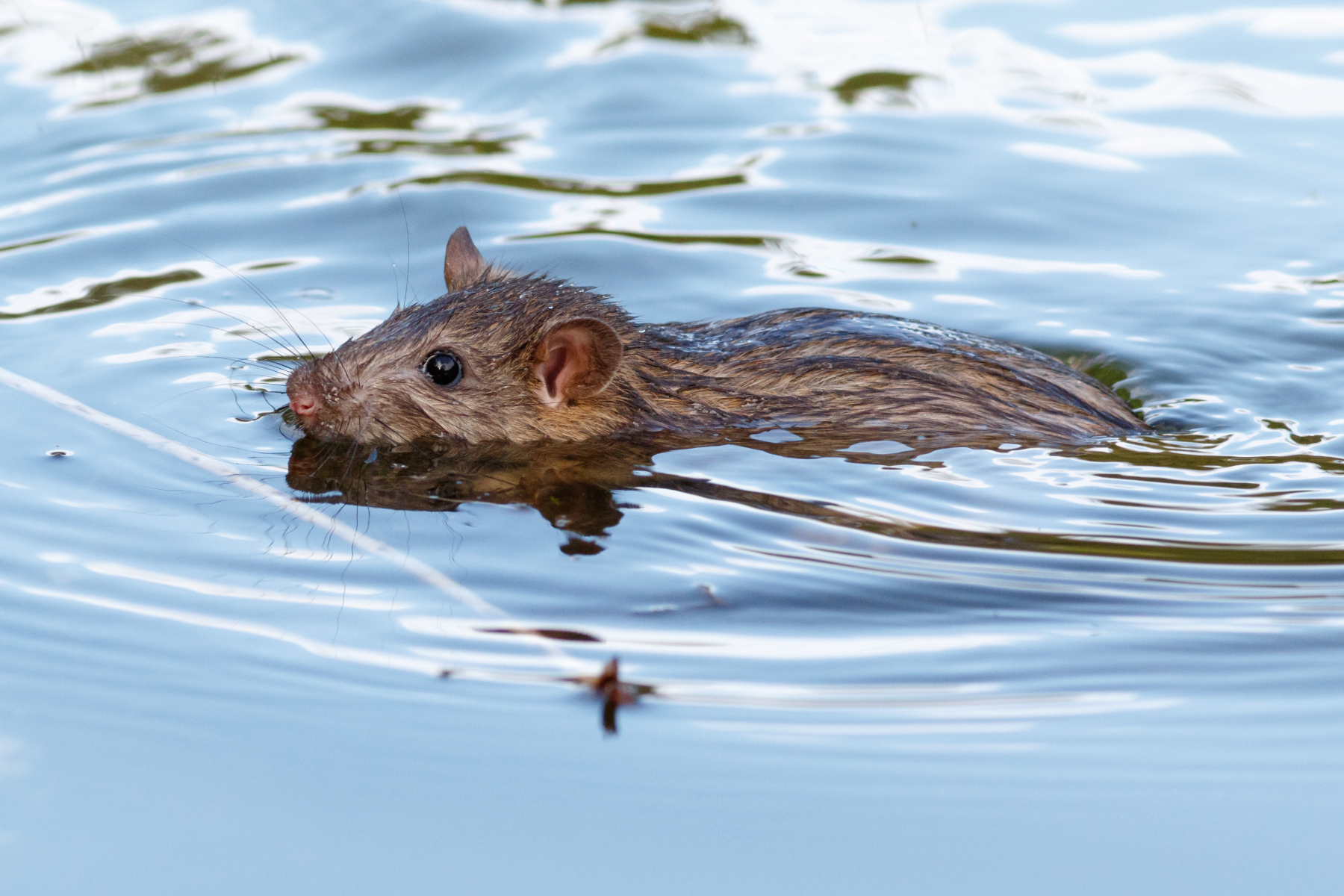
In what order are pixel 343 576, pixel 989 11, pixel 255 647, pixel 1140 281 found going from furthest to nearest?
1. pixel 989 11
2. pixel 1140 281
3. pixel 343 576
4. pixel 255 647

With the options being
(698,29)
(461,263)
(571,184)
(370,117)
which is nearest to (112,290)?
(461,263)

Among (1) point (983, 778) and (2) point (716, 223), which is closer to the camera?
(1) point (983, 778)

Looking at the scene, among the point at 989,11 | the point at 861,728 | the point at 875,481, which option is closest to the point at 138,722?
the point at 861,728

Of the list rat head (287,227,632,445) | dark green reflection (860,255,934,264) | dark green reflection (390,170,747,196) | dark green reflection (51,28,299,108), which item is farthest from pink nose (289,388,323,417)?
dark green reflection (51,28,299,108)

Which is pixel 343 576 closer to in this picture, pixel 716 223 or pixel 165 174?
pixel 716 223

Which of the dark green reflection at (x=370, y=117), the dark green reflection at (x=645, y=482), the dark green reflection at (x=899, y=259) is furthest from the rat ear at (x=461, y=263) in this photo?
the dark green reflection at (x=370, y=117)

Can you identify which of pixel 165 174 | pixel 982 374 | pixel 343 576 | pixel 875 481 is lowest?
pixel 343 576
